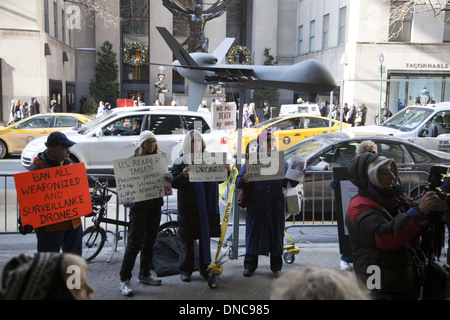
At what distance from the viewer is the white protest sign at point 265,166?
5.34 meters

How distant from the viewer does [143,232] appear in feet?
16.5

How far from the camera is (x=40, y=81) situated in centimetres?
2564

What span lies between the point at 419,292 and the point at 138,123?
376 inches

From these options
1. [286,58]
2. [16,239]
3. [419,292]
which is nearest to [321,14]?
[286,58]

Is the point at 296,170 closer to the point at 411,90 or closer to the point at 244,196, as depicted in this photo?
the point at 244,196

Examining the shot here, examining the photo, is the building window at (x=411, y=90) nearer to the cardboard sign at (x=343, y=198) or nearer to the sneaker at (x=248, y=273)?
the cardboard sign at (x=343, y=198)

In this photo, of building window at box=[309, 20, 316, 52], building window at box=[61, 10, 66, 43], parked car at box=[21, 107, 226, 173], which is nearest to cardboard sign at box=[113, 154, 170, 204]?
parked car at box=[21, 107, 226, 173]

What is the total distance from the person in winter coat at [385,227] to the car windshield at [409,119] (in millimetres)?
10478

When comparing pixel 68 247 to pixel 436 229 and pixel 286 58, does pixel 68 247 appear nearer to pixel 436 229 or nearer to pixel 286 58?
pixel 436 229

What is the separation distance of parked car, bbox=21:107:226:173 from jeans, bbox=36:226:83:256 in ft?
23.8

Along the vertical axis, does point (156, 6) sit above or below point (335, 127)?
above

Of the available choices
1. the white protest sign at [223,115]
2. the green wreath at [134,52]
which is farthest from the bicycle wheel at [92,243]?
the green wreath at [134,52]

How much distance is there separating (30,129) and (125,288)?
41.4 feet

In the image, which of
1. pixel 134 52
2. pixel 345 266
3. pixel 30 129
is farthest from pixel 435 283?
pixel 134 52
